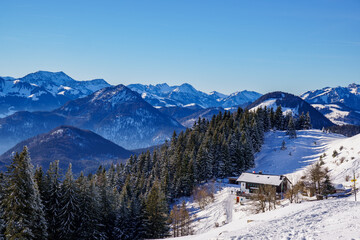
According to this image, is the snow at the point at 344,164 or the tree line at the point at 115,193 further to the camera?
the snow at the point at 344,164

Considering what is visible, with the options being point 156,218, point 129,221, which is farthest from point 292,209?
point 129,221

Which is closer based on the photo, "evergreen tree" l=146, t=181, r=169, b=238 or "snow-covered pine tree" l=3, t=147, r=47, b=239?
"snow-covered pine tree" l=3, t=147, r=47, b=239

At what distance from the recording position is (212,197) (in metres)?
74.6

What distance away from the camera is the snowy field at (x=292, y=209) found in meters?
23.4

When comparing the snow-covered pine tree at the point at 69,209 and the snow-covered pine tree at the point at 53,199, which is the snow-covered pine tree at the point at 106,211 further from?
the snow-covered pine tree at the point at 53,199

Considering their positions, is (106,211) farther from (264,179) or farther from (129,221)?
(264,179)

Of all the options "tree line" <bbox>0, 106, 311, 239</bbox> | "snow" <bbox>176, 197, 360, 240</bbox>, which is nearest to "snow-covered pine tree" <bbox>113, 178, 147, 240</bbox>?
"tree line" <bbox>0, 106, 311, 239</bbox>

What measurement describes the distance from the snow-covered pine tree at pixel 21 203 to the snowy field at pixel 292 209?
63.1 ft

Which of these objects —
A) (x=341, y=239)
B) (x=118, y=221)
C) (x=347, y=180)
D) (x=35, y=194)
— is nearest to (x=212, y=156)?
(x=347, y=180)

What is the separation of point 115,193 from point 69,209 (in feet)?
66.6

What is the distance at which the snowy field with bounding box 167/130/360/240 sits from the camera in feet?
76.6

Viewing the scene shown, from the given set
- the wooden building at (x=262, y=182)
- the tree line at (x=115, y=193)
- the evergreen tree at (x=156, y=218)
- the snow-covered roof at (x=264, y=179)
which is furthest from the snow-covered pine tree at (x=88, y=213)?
the snow-covered roof at (x=264, y=179)

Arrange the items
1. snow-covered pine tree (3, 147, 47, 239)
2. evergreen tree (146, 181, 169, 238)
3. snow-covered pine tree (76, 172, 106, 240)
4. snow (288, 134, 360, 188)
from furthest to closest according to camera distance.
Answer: snow (288, 134, 360, 188) < evergreen tree (146, 181, 169, 238) < snow-covered pine tree (76, 172, 106, 240) < snow-covered pine tree (3, 147, 47, 239)

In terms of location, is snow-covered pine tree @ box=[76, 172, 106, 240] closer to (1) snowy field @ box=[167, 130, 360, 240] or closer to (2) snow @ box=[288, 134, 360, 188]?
(1) snowy field @ box=[167, 130, 360, 240]
